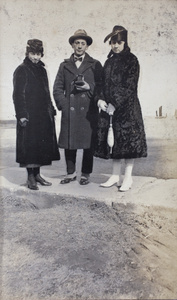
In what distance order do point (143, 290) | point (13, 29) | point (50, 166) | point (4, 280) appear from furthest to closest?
point (50, 166)
point (13, 29)
point (4, 280)
point (143, 290)

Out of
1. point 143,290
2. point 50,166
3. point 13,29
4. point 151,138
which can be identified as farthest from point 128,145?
point 13,29

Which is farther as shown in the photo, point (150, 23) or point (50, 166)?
point (50, 166)

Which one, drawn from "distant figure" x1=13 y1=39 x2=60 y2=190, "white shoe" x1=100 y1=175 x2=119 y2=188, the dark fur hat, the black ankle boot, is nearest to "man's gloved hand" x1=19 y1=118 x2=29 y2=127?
"distant figure" x1=13 y1=39 x2=60 y2=190

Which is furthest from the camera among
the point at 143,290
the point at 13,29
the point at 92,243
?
the point at 13,29

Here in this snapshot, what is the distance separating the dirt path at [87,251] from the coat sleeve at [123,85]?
0.85 meters

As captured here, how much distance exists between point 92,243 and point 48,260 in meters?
0.35

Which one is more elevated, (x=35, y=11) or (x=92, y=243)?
(x=35, y=11)

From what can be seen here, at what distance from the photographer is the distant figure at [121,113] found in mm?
2807

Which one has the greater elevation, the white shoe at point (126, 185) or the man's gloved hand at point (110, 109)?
the man's gloved hand at point (110, 109)

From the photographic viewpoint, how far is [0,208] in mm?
2869

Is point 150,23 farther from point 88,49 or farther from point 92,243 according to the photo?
point 92,243

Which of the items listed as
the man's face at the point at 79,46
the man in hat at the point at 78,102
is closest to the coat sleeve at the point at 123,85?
the man in hat at the point at 78,102

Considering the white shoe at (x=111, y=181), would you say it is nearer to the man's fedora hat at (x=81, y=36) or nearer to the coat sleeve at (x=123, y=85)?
the coat sleeve at (x=123, y=85)

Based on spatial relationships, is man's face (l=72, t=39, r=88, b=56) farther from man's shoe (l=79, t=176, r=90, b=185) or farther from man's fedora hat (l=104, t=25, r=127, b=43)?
man's shoe (l=79, t=176, r=90, b=185)
